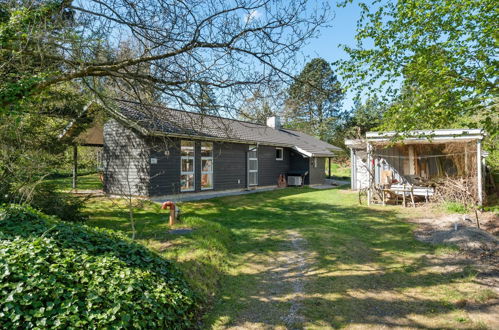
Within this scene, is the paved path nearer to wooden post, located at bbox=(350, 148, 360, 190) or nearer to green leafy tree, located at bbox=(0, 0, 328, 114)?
green leafy tree, located at bbox=(0, 0, 328, 114)

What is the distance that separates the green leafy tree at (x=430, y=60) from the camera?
5.71 meters

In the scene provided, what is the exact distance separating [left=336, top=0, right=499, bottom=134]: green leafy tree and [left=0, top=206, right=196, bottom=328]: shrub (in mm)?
5363

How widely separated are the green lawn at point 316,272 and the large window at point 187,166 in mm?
4144

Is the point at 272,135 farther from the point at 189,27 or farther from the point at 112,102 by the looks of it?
the point at 189,27

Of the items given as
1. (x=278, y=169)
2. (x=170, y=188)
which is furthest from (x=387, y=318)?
(x=278, y=169)

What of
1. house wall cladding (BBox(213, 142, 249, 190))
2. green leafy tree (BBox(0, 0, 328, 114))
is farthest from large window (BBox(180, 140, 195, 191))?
green leafy tree (BBox(0, 0, 328, 114))

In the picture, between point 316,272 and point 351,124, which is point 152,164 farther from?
point 351,124

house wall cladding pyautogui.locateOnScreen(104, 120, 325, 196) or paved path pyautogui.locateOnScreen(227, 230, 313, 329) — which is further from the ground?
house wall cladding pyautogui.locateOnScreen(104, 120, 325, 196)

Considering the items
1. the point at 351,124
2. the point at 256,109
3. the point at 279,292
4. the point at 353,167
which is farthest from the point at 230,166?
the point at 351,124

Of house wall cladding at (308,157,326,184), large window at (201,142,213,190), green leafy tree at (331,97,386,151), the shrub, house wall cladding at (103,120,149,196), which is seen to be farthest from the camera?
green leafy tree at (331,97,386,151)

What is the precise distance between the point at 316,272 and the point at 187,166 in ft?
31.9

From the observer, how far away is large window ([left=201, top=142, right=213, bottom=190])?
48.8ft

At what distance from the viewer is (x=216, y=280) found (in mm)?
5078

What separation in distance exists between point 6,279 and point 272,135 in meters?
18.8
